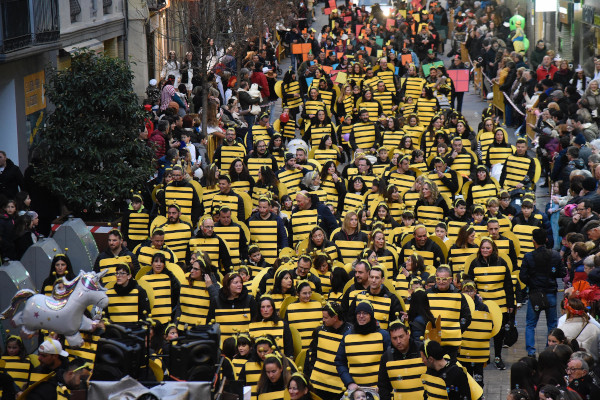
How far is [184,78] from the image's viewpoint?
30.2 meters

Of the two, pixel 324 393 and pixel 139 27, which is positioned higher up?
pixel 139 27

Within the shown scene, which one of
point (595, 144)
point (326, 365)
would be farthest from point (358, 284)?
point (595, 144)

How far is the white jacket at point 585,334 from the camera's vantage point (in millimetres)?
11750

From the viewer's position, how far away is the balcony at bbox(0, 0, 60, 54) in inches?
742

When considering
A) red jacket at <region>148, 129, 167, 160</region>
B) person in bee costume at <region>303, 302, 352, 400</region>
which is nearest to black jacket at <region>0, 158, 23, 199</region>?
red jacket at <region>148, 129, 167, 160</region>

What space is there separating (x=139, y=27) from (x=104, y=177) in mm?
14090

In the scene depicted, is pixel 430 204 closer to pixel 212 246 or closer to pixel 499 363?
pixel 499 363

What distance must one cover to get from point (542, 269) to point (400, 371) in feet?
13.9

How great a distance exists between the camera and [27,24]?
19.9m

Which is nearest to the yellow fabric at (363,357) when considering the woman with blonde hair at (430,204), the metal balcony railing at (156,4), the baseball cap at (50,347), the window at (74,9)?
the baseball cap at (50,347)

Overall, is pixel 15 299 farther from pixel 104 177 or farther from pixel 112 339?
pixel 104 177

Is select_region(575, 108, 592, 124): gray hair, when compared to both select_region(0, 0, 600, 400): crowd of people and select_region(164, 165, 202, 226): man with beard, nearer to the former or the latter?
select_region(0, 0, 600, 400): crowd of people

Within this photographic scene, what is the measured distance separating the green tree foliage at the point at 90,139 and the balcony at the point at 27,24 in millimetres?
1007

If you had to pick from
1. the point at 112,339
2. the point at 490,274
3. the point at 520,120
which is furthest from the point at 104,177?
the point at 520,120
